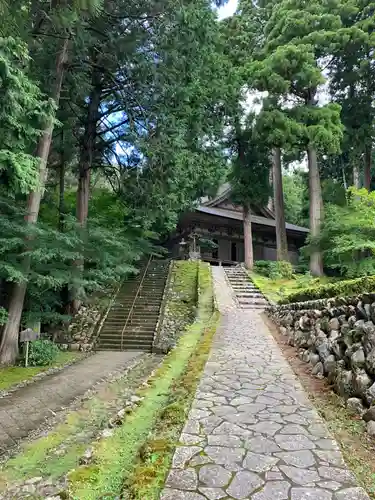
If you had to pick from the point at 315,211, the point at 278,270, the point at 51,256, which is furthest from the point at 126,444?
the point at 315,211

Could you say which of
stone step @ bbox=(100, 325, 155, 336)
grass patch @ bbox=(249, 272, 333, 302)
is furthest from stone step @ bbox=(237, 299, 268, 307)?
stone step @ bbox=(100, 325, 155, 336)

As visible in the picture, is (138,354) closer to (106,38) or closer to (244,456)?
(244,456)

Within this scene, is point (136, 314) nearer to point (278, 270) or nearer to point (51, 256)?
point (51, 256)

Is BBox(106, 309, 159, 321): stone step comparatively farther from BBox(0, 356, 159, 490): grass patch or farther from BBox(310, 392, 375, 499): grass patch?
BBox(310, 392, 375, 499): grass patch

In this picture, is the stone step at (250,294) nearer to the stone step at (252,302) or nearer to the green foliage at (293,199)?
the stone step at (252,302)

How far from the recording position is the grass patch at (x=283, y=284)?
557 inches

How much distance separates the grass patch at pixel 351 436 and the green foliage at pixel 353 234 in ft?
35.9

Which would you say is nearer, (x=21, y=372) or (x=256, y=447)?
(x=256, y=447)

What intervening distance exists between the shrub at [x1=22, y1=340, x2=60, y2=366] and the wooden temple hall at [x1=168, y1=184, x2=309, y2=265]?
12.2m

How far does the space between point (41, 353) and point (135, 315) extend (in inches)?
160

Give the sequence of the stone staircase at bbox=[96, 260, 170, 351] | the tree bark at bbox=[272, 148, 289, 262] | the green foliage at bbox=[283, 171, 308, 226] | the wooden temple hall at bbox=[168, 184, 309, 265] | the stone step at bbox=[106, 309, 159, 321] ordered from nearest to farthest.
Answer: the stone staircase at bbox=[96, 260, 170, 351], the stone step at bbox=[106, 309, 159, 321], the tree bark at bbox=[272, 148, 289, 262], the wooden temple hall at bbox=[168, 184, 309, 265], the green foliage at bbox=[283, 171, 308, 226]

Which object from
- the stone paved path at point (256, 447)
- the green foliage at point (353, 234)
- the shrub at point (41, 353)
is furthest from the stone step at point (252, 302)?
the stone paved path at point (256, 447)

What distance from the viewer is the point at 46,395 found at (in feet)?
20.9

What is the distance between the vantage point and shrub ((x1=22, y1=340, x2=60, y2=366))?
867 centimetres
